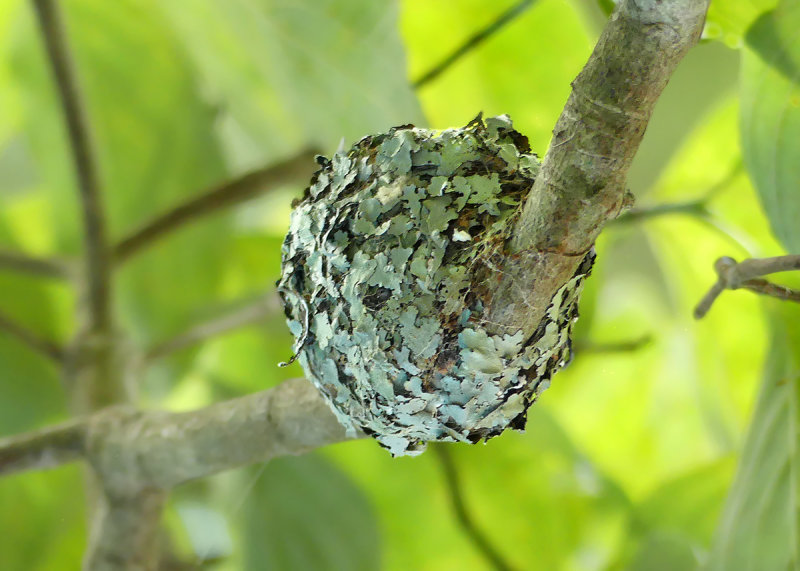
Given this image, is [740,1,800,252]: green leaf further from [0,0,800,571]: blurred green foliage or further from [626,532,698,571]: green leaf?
[626,532,698,571]: green leaf

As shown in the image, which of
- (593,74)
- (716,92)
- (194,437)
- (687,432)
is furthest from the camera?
(687,432)

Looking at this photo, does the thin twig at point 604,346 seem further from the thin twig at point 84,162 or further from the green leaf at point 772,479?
the thin twig at point 84,162

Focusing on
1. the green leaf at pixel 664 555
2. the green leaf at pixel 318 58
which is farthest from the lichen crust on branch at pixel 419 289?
the green leaf at pixel 664 555

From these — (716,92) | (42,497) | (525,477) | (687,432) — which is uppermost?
(716,92)

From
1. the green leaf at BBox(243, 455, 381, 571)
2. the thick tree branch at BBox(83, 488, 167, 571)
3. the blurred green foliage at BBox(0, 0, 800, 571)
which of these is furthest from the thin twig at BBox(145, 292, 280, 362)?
the thick tree branch at BBox(83, 488, 167, 571)

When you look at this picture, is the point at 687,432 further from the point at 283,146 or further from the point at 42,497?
the point at 42,497

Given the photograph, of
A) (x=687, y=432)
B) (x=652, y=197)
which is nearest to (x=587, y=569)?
(x=687, y=432)
